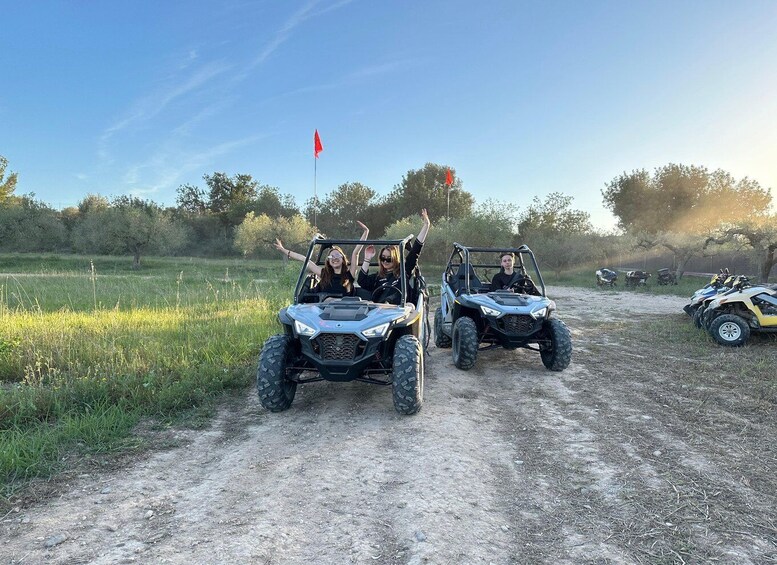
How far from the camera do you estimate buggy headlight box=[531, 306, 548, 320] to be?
6.06 meters

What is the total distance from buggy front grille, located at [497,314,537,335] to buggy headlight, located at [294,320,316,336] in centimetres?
279

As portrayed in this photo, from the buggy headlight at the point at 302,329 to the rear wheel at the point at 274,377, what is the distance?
0.25m

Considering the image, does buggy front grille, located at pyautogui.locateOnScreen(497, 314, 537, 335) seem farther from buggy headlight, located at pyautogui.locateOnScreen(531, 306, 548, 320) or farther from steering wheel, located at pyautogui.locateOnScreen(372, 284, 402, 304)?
steering wheel, located at pyautogui.locateOnScreen(372, 284, 402, 304)

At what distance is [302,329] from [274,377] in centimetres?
50

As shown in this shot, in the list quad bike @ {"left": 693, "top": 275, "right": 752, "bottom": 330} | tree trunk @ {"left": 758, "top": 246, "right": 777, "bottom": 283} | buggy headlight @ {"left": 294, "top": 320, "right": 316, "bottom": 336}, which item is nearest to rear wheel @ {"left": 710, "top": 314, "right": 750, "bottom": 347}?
quad bike @ {"left": 693, "top": 275, "right": 752, "bottom": 330}

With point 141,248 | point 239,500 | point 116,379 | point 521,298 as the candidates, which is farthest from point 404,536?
point 141,248

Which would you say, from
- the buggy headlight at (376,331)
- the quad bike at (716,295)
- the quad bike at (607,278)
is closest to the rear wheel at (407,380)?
the buggy headlight at (376,331)

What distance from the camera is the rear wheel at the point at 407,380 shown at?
4.33 metres

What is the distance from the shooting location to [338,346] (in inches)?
172

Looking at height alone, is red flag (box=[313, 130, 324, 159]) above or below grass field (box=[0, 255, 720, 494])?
above

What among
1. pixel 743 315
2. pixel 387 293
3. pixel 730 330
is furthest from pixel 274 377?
pixel 743 315

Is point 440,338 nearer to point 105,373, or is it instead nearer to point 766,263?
point 105,373

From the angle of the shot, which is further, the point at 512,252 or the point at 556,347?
the point at 512,252

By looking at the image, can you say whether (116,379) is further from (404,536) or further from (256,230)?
(256,230)
